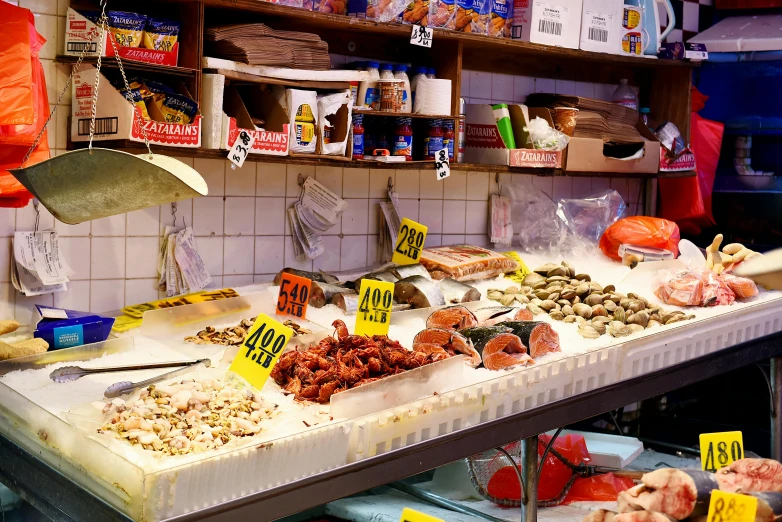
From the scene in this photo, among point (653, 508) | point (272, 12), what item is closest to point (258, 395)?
point (653, 508)

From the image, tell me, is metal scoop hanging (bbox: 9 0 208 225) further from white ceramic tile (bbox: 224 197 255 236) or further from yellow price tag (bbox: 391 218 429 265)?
yellow price tag (bbox: 391 218 429 265)

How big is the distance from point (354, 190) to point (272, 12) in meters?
1.02

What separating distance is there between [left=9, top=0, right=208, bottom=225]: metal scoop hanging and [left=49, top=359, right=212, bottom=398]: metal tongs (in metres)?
0.46

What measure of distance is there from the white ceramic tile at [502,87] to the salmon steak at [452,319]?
6.23ft

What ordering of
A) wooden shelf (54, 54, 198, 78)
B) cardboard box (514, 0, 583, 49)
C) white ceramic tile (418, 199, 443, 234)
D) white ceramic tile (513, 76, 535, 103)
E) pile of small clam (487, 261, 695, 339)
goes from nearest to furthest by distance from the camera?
wooden shelf (54, 54, 198, 78) < pile of small clam (487, 261, 695, 339) < cardboard box (514, 0, 583, 49) < white ceramic tile (418, 199, 443, 234) < white ceramic tile (513, 76, 535, 103)

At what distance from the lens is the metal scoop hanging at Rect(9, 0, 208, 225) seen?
193 cm

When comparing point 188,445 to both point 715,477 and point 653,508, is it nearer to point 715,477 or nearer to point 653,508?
point 653,508

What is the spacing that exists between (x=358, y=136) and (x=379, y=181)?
0.53 metres

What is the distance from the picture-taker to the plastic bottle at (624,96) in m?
5.07

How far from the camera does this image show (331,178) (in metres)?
3.98

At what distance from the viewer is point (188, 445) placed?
1923 millimetres

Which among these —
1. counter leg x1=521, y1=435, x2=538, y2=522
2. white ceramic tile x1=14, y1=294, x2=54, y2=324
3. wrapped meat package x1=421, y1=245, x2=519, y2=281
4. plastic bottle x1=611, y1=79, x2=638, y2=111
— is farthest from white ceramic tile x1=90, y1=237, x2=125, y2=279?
plastic bottle x1=611, y1=79, x2=638, y2=111

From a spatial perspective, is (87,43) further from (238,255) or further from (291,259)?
(291,259)

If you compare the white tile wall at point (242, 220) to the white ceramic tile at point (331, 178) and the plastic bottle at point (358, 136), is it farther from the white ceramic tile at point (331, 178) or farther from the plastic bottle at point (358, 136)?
the plastic bottle at point (358, 136)
